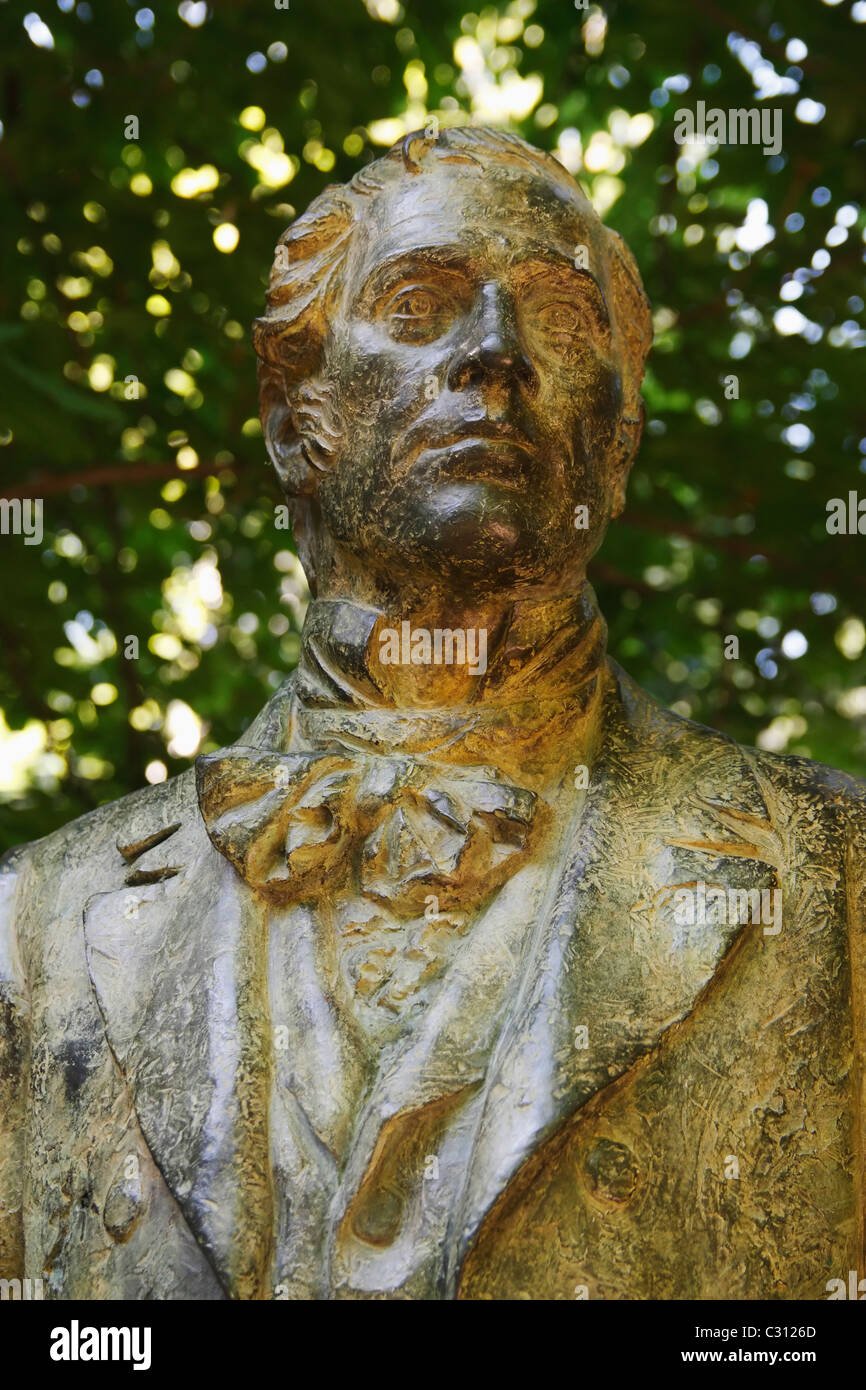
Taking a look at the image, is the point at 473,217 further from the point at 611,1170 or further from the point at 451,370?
the point at 611,1170

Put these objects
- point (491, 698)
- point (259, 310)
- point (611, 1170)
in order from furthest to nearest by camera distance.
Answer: point (259, 310), point (491, 698), point (611, 1170)

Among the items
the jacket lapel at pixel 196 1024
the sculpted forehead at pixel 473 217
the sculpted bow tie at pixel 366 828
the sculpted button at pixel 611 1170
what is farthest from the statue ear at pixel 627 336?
the sculpted button at pixel 611 1170

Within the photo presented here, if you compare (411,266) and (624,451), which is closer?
(411,266)

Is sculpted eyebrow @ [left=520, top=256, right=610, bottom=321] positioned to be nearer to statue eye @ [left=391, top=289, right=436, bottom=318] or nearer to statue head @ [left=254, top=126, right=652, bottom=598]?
statue head @ [left=254, top=126, right=652, bottom=598]

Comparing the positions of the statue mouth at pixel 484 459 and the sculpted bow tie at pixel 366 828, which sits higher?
the statue mouth at pixel 484 459

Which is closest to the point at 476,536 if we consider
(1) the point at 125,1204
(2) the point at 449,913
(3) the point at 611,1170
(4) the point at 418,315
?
(4) the point at 418,315

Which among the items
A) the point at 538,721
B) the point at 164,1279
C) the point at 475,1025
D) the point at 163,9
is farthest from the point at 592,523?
the point at 163,9

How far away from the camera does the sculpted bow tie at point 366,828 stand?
10.7 feet

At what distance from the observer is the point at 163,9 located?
224 inches

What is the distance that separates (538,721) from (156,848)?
0.77 m

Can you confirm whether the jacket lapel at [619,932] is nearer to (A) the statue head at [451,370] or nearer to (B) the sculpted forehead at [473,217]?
(A) the statue head at [451,370]

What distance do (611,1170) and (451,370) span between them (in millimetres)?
1429

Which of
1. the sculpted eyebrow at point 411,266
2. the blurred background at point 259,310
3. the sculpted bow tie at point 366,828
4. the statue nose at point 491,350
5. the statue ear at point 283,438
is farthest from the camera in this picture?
the blurred background at point 259,310

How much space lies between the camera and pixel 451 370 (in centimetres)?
340
